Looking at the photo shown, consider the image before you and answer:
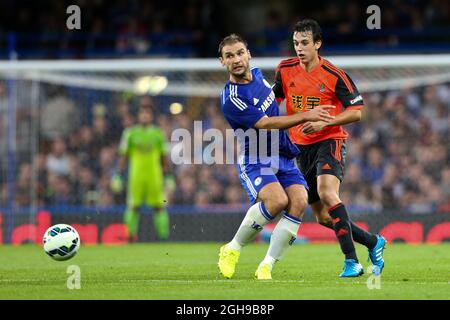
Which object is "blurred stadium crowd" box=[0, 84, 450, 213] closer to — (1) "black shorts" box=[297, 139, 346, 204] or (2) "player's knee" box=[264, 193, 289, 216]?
(1) "black shorts" box=[297, 139, 346, 204]

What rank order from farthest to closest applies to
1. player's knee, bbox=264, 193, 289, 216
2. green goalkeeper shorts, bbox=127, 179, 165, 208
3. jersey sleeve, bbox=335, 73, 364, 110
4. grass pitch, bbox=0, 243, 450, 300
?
green goalkeeper shorts, bbox=127, 179, 165, 208 → jersey sleeve, bbox=335, 73, 364, 110 → player's knee, bbox=264, 193, 289, 216 → grass pitch, bbox=0, 243, 450, 300

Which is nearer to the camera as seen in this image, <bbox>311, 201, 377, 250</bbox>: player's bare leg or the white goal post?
<bbox>311, 201, 377, 250</bbox>: player's bare leg

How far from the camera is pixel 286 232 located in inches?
318

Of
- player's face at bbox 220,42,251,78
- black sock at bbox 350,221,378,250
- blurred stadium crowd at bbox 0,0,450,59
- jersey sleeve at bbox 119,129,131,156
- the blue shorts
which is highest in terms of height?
blurred stadium crowd at bbox 0,0,450,59

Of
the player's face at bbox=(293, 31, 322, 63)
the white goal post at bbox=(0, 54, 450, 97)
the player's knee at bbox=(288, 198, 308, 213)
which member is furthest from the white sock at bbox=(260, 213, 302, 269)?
the white goal post at bbox=(0, 54, 450, 97)

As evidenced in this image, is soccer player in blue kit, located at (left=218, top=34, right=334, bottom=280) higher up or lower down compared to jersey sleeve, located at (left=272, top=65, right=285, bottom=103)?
lower down

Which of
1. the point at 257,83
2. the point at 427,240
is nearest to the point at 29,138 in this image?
the point at 427,240

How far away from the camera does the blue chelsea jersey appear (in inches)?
321

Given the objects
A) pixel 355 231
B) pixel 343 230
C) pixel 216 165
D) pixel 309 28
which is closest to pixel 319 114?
pixel 309 28

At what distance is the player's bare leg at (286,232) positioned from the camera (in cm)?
804

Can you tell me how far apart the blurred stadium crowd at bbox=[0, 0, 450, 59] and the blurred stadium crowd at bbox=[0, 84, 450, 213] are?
3260 millimetres

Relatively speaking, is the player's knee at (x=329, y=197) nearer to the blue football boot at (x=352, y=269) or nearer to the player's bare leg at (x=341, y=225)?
the player's bare leg at (x=341, y=225)

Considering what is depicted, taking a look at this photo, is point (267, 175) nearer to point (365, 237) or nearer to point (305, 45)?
point (365, 237)
